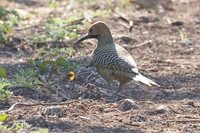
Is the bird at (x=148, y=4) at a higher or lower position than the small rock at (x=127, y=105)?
higher

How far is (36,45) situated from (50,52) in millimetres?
577

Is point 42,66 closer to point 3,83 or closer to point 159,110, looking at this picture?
point 3,83

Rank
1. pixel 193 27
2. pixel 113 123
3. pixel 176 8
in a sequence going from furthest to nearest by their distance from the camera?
pixel 176 8
pixel 193 27
pixel 113 123

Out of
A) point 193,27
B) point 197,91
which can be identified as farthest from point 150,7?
point 197,91

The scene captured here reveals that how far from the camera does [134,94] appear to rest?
8555mm

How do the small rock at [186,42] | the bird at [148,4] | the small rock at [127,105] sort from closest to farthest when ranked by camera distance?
the small rock at [127,105]
the small rock at [186,42]
the bird at [148,4]

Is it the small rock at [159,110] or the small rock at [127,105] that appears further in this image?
the small rock at [127,105]

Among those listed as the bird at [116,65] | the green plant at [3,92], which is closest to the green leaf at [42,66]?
the bird at [116,65]

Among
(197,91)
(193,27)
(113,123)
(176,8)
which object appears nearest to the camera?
(113,123)

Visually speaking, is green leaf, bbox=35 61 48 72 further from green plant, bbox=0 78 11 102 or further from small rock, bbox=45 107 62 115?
small rock, bbox=45 107 62 115

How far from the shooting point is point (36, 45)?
10.8 meters

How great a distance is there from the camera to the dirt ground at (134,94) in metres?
6.70

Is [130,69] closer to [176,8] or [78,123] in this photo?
[78,123]

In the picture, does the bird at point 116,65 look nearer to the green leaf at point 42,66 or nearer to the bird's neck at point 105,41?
the bird's neck at point 105,41
